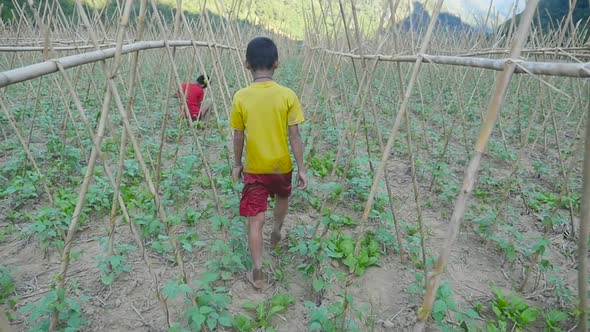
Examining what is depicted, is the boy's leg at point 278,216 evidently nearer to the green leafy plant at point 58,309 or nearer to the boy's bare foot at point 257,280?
the boy's bare foot at point 257,280

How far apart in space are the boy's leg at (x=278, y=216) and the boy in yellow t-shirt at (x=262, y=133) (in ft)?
0.15

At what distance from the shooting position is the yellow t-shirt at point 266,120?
1.79 metres

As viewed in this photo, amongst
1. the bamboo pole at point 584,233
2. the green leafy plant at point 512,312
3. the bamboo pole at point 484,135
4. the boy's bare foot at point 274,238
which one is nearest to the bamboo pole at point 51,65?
the bamboo pole at point 484,135

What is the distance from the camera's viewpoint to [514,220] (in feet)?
9.00

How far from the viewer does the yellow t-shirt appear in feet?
5.88

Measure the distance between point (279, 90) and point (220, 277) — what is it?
109 cm

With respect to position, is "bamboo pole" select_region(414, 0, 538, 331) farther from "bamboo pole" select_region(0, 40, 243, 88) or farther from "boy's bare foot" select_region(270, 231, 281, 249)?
"boy's bare foot" select_region(270, 231, 281, 249)

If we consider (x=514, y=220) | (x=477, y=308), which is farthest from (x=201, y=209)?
(x=514, y=220)

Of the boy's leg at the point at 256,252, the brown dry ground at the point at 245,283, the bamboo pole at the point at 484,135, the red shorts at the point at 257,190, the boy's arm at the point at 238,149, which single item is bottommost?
the brown dry ground at the point at 245,283

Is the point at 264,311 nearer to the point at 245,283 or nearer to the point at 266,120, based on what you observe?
the point at 245,283

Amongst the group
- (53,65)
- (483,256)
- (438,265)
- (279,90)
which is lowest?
(483,256)

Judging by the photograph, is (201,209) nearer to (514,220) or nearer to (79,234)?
(79,234)

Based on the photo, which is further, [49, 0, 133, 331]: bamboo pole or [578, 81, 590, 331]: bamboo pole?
[49, 0, 133, 331]: bamboo pole

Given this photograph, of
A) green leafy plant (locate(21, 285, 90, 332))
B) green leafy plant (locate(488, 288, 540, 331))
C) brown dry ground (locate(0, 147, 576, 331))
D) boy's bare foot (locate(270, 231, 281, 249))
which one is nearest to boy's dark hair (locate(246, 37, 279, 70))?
boy's bare foot (locate(270, 231, 281, 249))
